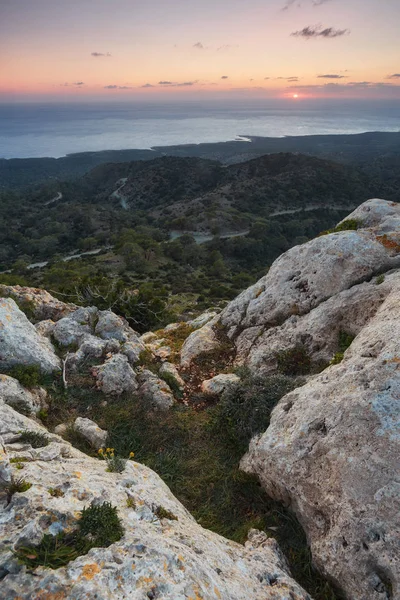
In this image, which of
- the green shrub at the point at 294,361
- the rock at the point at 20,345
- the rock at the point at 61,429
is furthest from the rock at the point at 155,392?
the green shrub at the point at 294,361

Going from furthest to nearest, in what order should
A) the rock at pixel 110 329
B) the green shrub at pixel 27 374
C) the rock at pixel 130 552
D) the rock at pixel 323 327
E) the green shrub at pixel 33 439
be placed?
1. the rock at pixel 110 329
2. the rock at pixel 323 327
3. the green shrub at pixel 27 374
4. the green shrub at pixel 33 439
5. the rock at pixel 130 552

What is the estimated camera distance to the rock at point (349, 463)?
5.37 meters

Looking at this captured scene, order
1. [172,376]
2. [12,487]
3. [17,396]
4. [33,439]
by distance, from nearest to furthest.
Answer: [12,487], [33,439], [17,396], [172,376]

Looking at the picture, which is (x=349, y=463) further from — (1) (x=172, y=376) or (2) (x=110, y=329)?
(2) (x=110, y=329)

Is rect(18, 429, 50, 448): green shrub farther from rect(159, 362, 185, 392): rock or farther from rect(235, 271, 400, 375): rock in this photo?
rect(235, 271, 400, 375): rock

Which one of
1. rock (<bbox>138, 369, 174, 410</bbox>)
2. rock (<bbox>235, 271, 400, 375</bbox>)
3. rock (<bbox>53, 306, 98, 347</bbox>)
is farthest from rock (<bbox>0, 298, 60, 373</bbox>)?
rock (<bbox>235, 271, 400, 375</bbox>)

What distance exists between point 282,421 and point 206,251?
306 feet

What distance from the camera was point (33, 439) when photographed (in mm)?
6914

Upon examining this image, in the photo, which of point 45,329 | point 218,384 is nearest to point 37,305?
point 45,329

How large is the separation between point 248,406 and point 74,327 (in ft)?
23.9

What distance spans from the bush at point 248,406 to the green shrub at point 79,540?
434cm

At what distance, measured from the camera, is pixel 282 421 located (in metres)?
7.88

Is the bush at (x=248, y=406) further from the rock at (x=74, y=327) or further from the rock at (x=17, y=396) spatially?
the rock at (x=74, y=327)

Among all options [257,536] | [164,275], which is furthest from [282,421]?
[164,275]
